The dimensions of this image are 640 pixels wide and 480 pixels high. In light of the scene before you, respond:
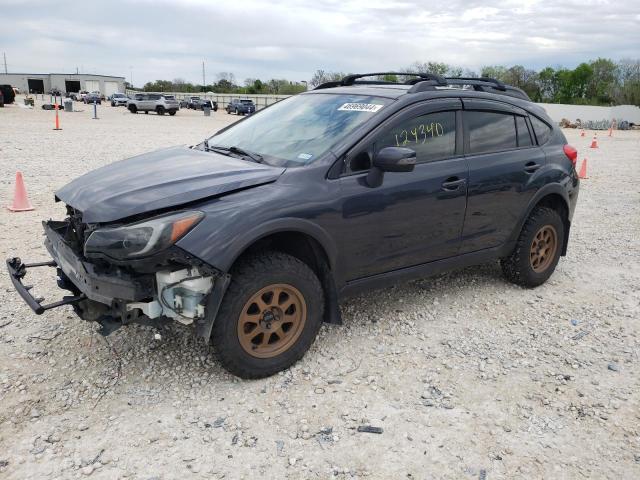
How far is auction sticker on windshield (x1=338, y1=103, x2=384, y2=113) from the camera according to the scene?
3.96 metres

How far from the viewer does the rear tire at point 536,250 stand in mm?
4984

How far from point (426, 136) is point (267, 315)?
188 centimetres

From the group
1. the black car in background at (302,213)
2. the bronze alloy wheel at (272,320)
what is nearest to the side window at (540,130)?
the black car in background at (302,213)

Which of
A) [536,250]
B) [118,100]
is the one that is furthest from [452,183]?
[118,100]

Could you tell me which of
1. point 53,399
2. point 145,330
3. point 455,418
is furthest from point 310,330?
point 53,399

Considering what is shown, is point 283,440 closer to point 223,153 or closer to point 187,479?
point 187,479

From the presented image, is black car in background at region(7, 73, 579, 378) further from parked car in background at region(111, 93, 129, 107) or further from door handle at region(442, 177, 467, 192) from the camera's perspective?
parked car in background at region(111, 93, 129, 107)

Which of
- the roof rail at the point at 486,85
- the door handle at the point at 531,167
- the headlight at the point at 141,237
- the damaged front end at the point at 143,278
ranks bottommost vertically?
the damaged front end at the point at 143,278

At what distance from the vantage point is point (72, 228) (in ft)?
11.7

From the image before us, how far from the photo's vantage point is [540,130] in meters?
5.12

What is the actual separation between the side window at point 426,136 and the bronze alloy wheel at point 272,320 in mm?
1237

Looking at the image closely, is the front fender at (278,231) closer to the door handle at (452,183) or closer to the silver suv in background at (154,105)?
the door handle at (452,183)

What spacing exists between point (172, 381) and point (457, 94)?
3.10 meters

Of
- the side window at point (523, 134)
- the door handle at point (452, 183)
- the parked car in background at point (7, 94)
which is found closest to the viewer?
the door handle at point (452, 183)
